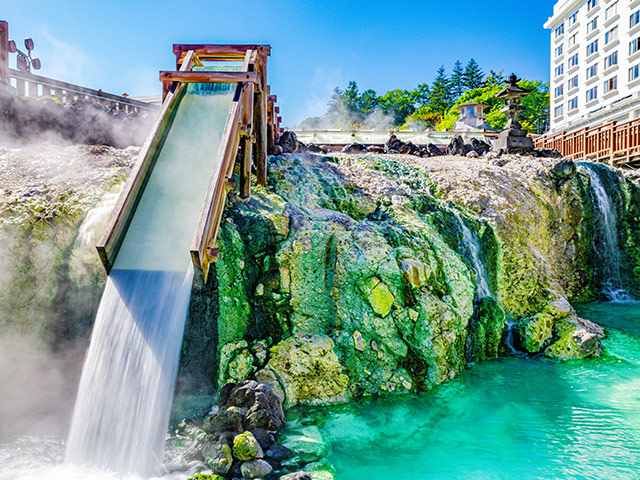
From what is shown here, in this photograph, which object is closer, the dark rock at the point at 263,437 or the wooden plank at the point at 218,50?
the dark rock at the point at 263,437

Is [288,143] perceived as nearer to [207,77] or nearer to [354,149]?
[354,149]

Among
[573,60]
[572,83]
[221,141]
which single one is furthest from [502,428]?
[573,60]

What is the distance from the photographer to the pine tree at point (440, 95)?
50.2 metres

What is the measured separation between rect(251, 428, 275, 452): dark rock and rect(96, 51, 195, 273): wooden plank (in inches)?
104

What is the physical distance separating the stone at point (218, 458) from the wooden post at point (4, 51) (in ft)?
31.0

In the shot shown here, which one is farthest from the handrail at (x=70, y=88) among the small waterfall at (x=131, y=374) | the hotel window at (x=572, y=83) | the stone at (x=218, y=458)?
the hotel window at (x=572, y=83)

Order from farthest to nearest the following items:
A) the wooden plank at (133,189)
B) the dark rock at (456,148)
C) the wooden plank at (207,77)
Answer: the dark rock at (456,148)
the wooden plank at (207,77)
the wooden plank at (133,189)

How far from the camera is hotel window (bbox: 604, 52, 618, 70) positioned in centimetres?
3019

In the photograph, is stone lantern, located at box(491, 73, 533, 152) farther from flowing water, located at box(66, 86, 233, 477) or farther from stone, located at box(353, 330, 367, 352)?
flowing water, located at box(66, 86, 233, 477)

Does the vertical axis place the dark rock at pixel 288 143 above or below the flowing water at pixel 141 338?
above

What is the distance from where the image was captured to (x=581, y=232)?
39.7 ft

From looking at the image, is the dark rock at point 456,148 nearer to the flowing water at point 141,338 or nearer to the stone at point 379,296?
the stone at point 379,296

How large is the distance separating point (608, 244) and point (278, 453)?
11.9 m

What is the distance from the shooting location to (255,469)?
14.5ft
